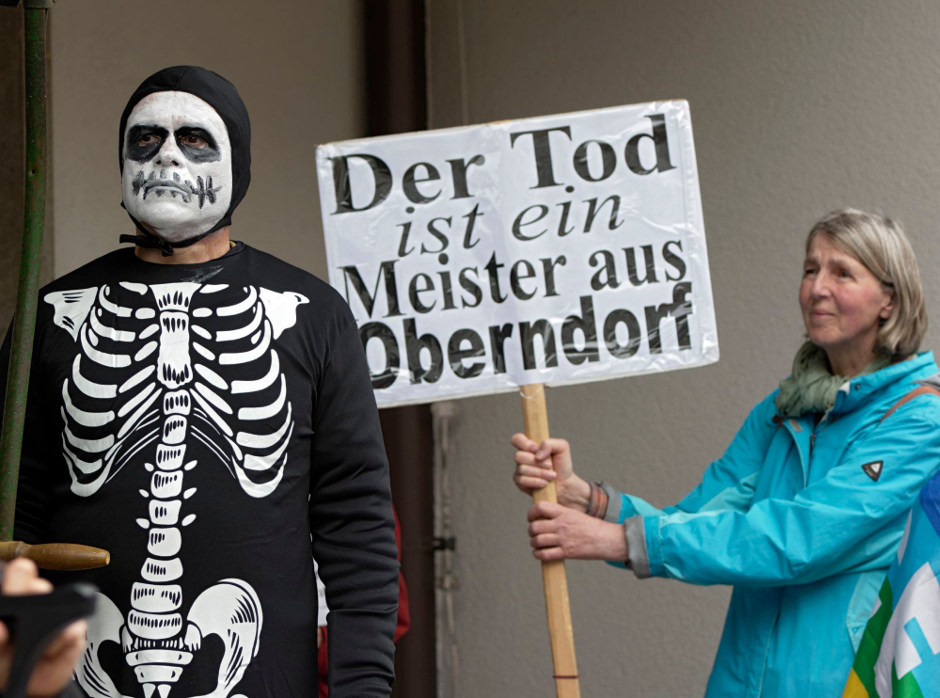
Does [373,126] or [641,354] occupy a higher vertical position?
[373,126]

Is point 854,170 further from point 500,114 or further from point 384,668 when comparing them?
point 384,668

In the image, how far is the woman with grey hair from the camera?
2.40m

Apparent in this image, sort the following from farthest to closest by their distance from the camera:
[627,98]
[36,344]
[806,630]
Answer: [627,98] < [806,630] < [36,344]

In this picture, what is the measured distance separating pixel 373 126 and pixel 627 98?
2.77ft

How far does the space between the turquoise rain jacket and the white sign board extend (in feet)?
1.02

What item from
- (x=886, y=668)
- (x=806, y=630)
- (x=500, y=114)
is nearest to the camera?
(x=886, y=668)

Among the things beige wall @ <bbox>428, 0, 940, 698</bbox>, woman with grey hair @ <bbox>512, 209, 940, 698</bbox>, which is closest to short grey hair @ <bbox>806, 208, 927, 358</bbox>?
woman with grey hair @ <bbox>512, 209, 940, 698</bbox>

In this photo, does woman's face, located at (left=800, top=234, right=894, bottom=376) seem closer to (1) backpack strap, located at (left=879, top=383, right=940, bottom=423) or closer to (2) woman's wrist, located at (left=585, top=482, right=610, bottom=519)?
(1) backpack strap, located at (left=879, top=383, right=940, bottom=423)

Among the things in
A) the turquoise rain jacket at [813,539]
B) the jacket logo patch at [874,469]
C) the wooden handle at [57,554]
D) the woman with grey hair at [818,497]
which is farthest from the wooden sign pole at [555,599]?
the wooden handle at [57,554]

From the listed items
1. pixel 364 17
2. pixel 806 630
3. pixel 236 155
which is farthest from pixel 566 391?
pixel 236 155

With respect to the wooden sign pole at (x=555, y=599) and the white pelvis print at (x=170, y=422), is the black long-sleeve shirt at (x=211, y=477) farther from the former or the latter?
the wooden sign pole at (x=555, y=599)

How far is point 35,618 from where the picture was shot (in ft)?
2.62

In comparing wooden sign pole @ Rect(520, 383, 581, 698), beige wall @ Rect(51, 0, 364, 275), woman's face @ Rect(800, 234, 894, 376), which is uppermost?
beige wall @ Rect(51, 0, 364, 275)

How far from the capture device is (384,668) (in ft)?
5.74
